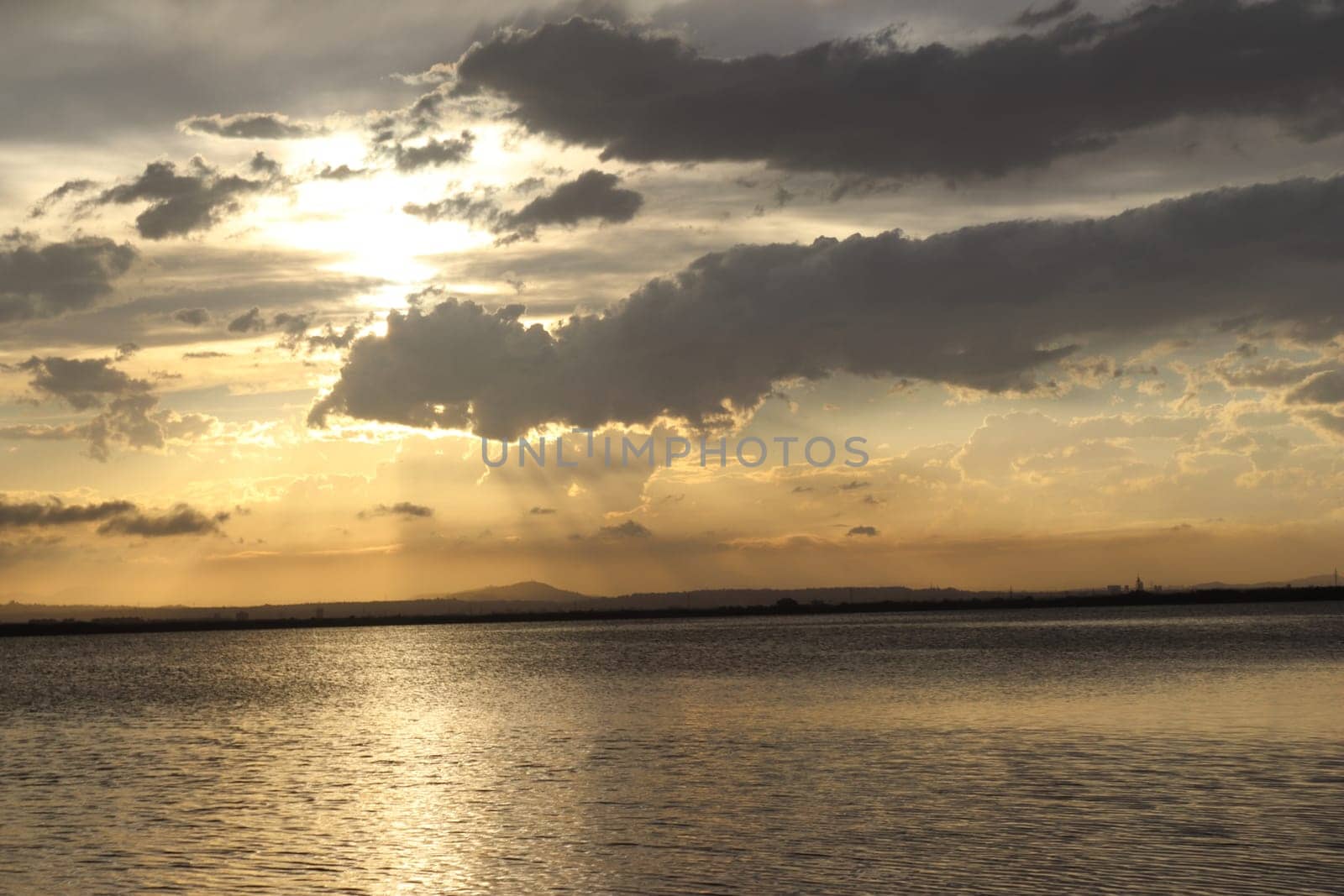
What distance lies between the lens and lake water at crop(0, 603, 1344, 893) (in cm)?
2994

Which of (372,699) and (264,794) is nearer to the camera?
(264,794)

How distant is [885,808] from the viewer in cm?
3700

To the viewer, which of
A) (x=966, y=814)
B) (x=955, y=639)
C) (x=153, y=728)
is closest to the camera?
(x=966, y=814)

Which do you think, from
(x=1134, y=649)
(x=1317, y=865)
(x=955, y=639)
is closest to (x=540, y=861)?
(x=1317, y=865)

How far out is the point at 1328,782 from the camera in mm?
38094

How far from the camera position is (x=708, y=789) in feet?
138

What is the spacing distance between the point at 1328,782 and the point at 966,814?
11569 millimetres

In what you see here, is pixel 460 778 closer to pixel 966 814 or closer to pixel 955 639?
pixel 966 814

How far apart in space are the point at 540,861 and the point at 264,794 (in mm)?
15573

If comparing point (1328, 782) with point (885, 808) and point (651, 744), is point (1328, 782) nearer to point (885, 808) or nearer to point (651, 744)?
point (885, 808)

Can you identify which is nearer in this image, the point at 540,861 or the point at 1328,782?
the point at 540,861

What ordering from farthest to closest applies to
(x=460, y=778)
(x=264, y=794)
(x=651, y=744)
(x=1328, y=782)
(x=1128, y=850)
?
(x=651, y=744)
(x=460, y=778)
(x=264, y=794)
(x=1328, y=782)
(x=1128, y=850)

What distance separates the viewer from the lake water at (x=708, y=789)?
29.9m

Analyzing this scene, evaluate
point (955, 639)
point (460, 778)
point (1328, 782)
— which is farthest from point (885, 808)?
point (955, 639)
